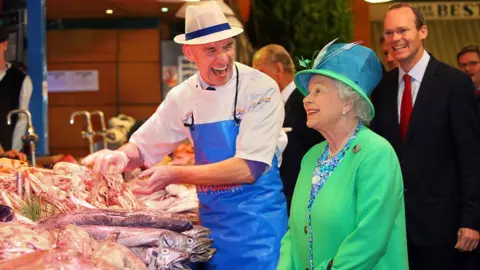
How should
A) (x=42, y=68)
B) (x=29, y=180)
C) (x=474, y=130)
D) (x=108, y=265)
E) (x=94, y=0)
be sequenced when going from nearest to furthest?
(x=108, y=265), (x=29, y=180), (x=474, y=130), (x=42, y=68), (x=94, y=0)

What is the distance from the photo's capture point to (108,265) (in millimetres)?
2420

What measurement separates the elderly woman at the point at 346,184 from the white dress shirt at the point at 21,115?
4519 mm

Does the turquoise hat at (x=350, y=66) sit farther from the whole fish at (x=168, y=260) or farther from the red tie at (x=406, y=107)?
the red tie at (x=406, y=107)

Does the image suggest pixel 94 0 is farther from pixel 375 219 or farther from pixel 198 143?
pixel 375 219

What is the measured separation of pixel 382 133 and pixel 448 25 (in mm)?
12604

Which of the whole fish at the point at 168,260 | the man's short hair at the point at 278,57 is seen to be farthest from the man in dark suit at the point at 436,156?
the man's short hair at the point at 278,57

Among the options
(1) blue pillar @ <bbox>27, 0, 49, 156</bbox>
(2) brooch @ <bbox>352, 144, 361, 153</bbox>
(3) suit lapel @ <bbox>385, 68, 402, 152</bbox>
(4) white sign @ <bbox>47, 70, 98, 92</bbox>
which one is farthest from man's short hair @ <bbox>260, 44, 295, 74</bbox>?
(4) white sign @ <bbox>47, 70, 98, 92</bbox>

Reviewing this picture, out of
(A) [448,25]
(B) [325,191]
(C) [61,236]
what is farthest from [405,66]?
(A) [448,25]

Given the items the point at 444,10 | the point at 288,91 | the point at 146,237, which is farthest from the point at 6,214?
the point at 444,10

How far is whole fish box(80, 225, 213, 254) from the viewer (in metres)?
2.94

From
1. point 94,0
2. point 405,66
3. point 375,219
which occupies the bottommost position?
point 375,219

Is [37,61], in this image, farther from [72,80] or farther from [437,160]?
[72,80]

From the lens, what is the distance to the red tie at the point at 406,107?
4352 millimetres

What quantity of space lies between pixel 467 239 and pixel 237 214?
3.76ft
